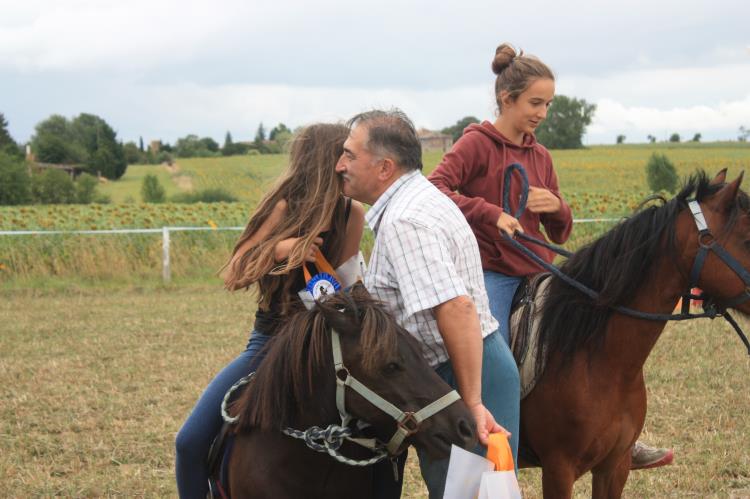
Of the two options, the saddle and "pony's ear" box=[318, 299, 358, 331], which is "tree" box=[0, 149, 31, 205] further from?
"pony's ear" box=[318, 299, 358, 331]

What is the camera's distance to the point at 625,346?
140 inches

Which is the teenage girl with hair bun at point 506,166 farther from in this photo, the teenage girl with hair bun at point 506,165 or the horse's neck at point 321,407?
the horse's neck at point 321,407

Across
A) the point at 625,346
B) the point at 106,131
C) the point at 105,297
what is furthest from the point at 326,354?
the point at 106,131

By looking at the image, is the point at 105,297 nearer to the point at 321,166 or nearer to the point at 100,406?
the point at 100,406

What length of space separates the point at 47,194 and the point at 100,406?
99.3ft

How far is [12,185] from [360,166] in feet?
110

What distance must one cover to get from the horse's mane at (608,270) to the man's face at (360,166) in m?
1.29

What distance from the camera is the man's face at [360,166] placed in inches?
107

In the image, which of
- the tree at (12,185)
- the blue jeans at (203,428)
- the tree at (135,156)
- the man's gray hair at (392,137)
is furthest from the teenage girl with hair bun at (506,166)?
the tree at (135,156)

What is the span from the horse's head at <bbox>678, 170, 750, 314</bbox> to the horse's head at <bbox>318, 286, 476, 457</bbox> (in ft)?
4.63

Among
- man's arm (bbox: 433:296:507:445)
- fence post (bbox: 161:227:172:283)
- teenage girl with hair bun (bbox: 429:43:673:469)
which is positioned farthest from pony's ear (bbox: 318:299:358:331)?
fence post (bbox: 161:227:172:283)

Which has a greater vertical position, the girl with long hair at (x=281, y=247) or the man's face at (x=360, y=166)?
the man's face at (x=360, y=166)

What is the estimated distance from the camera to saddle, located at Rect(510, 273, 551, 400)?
3660 mm

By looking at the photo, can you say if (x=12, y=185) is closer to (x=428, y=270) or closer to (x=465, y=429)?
(x=428, y=270)
